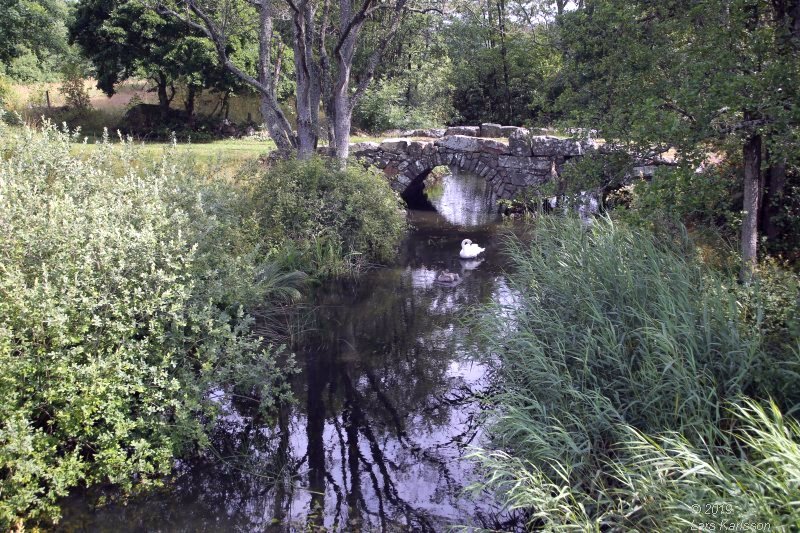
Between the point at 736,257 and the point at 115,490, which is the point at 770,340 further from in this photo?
the point at 115,490

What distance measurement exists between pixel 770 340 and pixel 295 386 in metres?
4.73

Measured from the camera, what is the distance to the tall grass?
359 cm

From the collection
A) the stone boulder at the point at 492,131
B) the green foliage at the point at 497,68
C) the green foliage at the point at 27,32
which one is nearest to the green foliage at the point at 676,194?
the stone boulder at the point at 492,131

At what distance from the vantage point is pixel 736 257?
21.0 ft

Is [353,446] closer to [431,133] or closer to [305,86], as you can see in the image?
[305,86]

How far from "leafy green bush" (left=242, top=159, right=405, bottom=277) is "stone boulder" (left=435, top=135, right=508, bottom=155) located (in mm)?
4795

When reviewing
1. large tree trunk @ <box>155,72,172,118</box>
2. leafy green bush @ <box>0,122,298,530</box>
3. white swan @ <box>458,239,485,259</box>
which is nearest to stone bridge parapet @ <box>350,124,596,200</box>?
white swan @ <box>458,239,485,259</box>

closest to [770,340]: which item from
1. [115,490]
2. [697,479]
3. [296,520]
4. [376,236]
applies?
[697,479]

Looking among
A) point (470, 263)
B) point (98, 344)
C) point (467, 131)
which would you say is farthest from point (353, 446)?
point (467, 131)

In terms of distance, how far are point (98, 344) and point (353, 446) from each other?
2465 mm

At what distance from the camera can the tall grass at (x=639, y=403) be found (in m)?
3.59

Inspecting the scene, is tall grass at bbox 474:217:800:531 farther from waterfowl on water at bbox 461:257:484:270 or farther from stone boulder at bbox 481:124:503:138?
stone boulder at bbox 481:124:503:138

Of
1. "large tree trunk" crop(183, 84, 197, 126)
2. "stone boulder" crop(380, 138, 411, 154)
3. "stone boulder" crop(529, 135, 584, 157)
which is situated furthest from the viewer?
"large tree trunk" crop(183, 84, 197, 126)

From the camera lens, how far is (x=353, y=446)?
6.17 m
